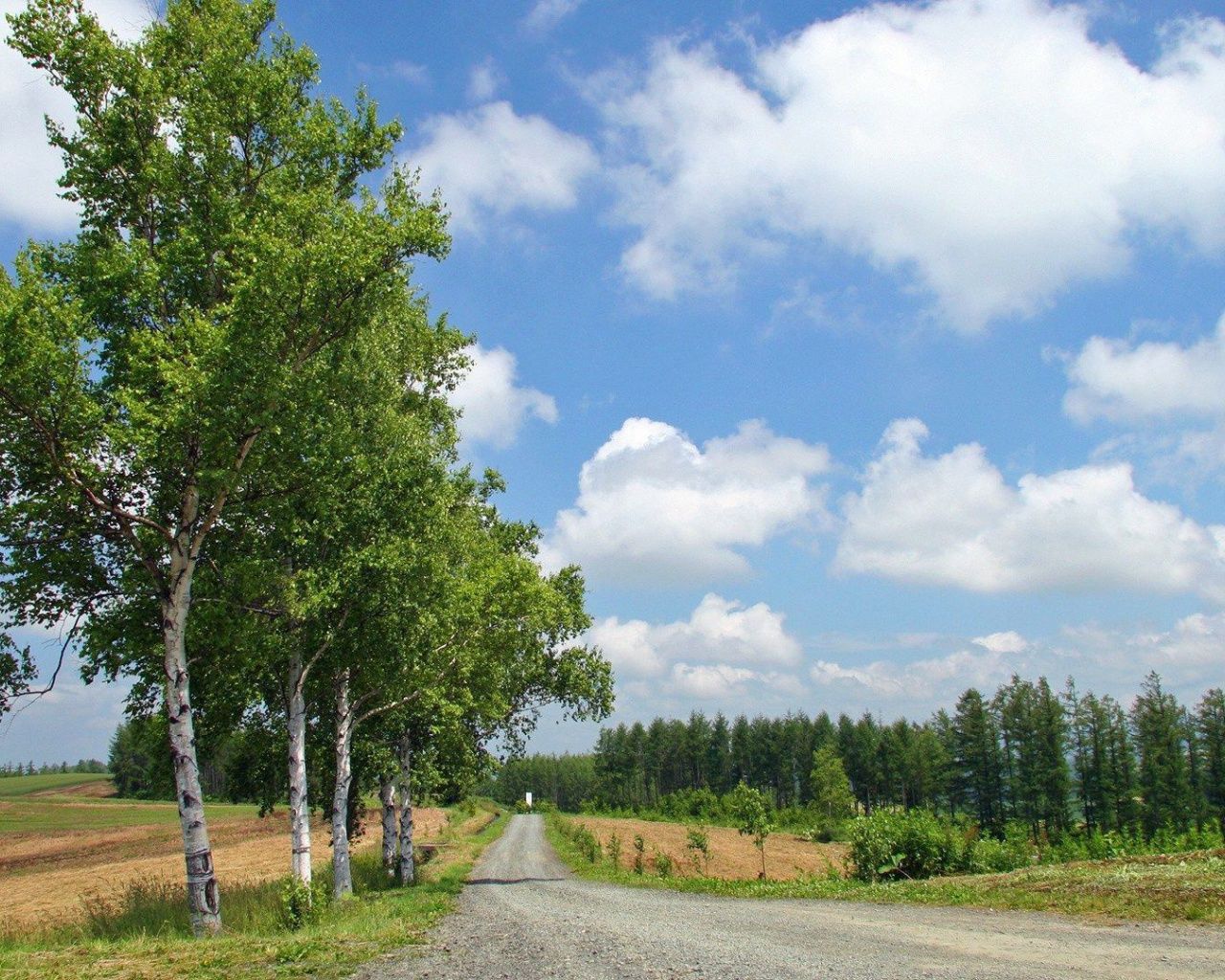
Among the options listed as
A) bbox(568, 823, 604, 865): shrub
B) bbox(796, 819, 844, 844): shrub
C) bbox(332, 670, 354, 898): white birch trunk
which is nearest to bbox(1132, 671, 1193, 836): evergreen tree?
bbox(796, 819, 844, 844): shrub

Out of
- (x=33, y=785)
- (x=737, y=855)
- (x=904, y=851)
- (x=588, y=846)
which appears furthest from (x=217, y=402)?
(x=33, y=785)

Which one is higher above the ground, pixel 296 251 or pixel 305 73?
pixel 305 73

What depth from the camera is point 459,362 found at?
2511cm

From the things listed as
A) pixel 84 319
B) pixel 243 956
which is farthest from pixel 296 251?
pixel 243 956

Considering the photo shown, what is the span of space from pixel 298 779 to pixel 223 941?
5.08m

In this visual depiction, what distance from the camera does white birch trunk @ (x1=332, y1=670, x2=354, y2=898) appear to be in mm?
19875

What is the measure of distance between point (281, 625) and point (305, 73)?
37.2 ft

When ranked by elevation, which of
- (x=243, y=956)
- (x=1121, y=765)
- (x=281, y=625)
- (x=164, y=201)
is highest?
(x=164, y=201)

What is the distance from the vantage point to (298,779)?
54.9ft

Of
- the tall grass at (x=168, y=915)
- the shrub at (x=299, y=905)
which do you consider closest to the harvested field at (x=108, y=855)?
the tall grass at (x=168, y=915)

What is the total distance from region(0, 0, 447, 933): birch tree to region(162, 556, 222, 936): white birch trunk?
0.03 m

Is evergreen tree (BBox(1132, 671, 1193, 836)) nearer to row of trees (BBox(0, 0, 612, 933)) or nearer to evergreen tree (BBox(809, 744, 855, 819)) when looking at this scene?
evergreen tree (BBox(809, 744, 855, 819))

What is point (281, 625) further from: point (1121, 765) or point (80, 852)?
point (1121, 765)

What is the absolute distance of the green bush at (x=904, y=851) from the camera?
95.0 feet
